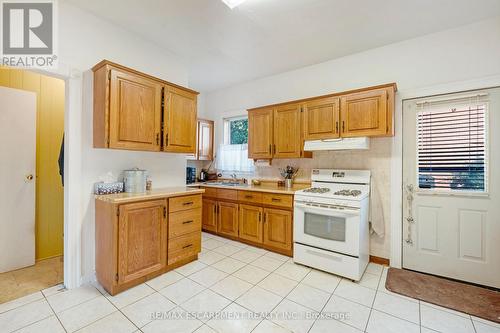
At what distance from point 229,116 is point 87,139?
2.64 metres

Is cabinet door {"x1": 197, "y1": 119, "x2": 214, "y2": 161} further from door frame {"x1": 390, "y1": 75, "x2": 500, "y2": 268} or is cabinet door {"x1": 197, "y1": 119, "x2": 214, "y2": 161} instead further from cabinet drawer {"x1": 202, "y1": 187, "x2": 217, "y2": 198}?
door frame {"x1": 390, "y1": 75, "x2": 500, "y2": 268}

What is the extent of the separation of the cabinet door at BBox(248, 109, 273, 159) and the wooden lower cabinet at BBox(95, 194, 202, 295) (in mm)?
1392

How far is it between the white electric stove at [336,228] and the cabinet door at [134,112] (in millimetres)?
1938

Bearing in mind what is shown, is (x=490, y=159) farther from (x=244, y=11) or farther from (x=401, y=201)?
(x=244, y=11)

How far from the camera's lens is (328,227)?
260cm

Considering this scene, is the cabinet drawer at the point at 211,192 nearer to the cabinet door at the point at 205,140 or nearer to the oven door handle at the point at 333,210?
the cabinet door at the point at 205,140

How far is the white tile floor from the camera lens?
1.74 metres

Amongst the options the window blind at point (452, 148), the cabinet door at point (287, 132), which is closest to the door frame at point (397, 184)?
the window blind at point (452, 148)

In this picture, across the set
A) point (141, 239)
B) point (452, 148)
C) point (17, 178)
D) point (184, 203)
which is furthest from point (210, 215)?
point (452, 148)

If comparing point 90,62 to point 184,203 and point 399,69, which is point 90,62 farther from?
point 399,69

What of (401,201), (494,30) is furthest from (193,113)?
(494,30)

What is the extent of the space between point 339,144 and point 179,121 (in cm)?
206

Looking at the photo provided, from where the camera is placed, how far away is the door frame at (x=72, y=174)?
2.22m

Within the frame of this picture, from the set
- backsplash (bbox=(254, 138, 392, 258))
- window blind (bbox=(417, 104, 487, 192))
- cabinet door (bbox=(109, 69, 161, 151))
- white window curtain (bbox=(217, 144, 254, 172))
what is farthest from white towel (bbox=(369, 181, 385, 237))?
cabinet door (bbox=(109, 69, 161, 151))
